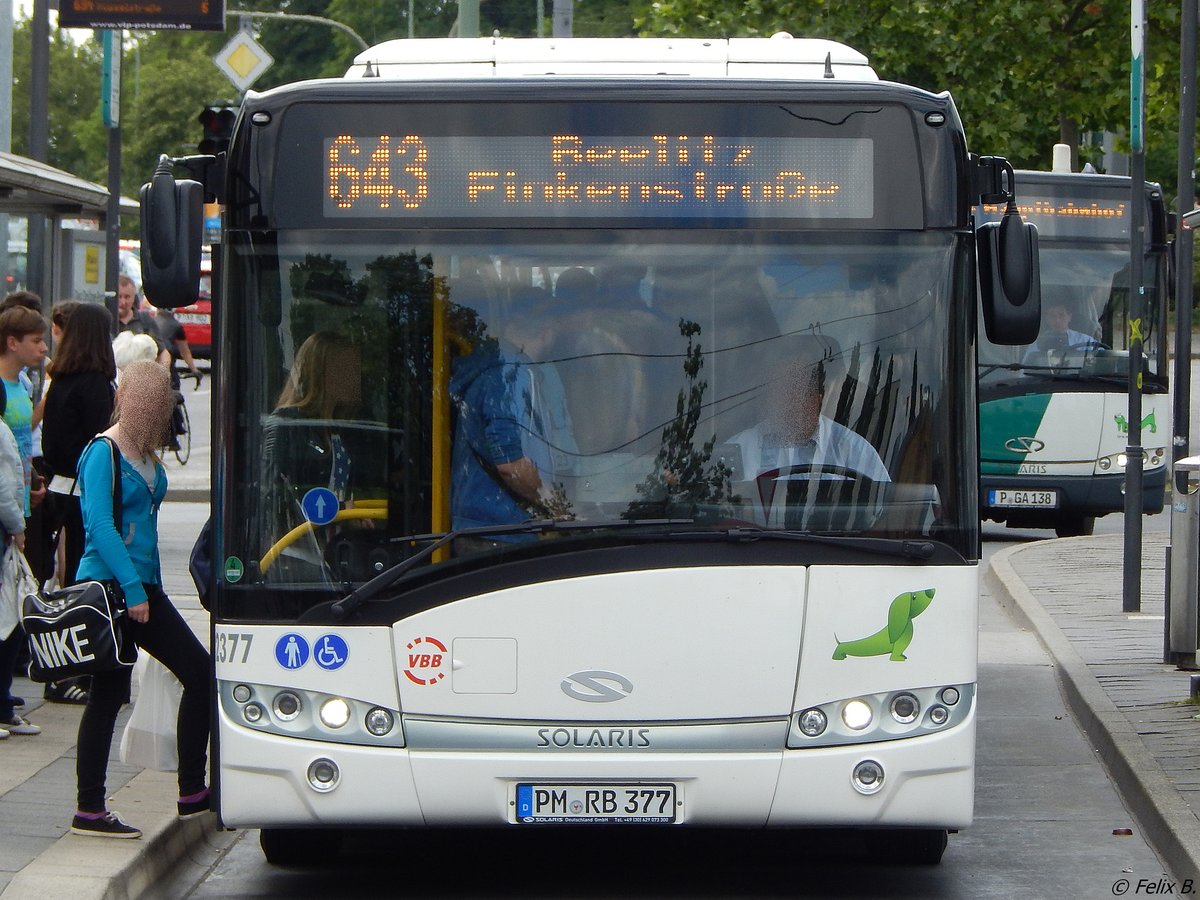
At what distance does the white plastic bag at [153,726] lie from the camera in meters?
7.31

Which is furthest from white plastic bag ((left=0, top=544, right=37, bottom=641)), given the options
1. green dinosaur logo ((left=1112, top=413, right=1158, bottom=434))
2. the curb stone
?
green dinosaur logo ((left=1112, top=413, right=1158, bottom=434))

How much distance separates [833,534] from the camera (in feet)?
20.5

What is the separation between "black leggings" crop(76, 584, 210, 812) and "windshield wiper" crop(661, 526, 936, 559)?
191 cm

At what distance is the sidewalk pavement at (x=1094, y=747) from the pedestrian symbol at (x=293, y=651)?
0.85m

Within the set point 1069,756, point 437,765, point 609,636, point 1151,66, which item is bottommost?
point 1069,756

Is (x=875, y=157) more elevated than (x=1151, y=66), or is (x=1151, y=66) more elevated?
(x=1151, y=66)

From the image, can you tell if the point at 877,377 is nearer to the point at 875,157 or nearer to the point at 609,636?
the point at 875,157

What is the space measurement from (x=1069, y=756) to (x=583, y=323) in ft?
13.8

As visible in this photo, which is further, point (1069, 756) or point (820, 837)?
point (1069, 756)

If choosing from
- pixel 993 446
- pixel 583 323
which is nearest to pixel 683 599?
pixel 583 323

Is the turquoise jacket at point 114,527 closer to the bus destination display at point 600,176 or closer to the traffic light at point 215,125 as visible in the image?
the traffic light at point 215,125

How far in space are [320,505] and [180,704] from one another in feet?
4.59

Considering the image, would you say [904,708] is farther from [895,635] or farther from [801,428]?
[801,428]

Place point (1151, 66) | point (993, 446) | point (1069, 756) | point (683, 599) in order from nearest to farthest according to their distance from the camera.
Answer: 1. point (683, 599)
2. point (1069, 756)
3. point (993, 446)
4. point (1151, 66)
